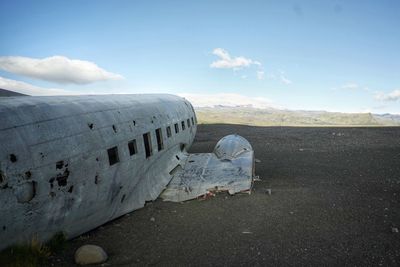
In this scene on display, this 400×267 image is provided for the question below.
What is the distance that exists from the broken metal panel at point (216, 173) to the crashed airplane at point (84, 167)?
0.05 meters

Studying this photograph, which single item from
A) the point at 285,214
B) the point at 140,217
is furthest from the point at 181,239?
the point at 285,214

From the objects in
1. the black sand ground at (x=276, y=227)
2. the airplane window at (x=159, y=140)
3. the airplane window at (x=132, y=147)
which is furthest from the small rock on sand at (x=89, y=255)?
the airplane window at (x=159, y=140)

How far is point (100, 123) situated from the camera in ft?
38.9

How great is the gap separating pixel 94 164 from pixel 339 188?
13.2 metres

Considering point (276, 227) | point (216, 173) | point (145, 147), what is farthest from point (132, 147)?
point (276, 227)

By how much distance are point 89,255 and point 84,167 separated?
2.90 m

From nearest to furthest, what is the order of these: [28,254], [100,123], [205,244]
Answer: [28,254] < [205,244] < [100,123]

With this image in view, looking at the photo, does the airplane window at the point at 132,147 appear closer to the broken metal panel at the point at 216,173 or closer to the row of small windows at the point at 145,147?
the row of small windows at the point at 145,147

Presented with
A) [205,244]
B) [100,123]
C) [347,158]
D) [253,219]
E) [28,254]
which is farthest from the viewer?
[347,158]

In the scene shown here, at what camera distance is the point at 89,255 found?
32.2 ft

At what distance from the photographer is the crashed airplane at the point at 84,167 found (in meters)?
8.92

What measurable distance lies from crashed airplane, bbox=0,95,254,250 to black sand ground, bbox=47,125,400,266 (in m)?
1.00

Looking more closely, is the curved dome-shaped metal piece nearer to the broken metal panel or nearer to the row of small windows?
the broken metal panel

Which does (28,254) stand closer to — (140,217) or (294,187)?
(140,217)
